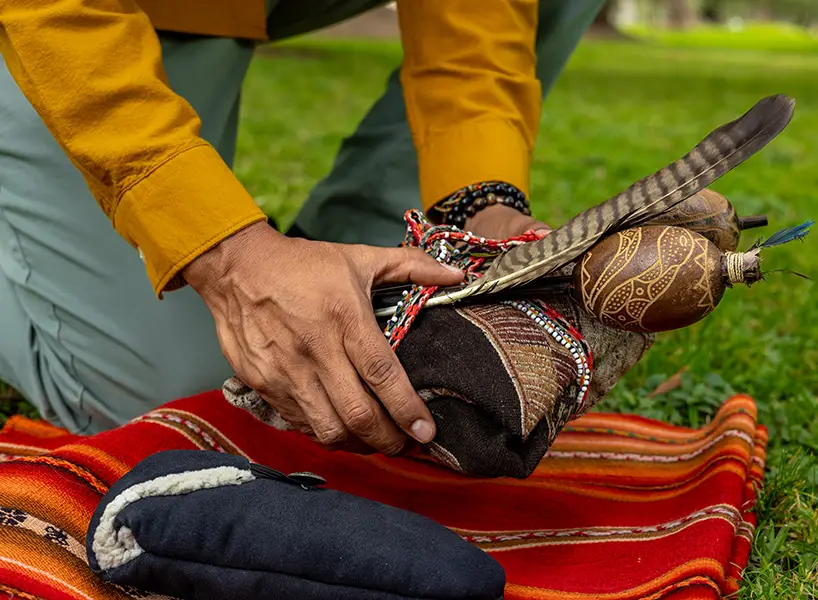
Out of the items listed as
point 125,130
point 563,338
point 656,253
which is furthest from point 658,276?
point 125,130

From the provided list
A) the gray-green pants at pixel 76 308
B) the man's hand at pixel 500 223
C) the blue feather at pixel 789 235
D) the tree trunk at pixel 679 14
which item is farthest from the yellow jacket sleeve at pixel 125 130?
the tree trunk at pixel 679 14

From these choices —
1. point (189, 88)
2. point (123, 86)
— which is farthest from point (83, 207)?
point (123, 86)

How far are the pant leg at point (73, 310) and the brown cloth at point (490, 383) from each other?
0.98 m

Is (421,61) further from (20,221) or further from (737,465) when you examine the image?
(737,465)

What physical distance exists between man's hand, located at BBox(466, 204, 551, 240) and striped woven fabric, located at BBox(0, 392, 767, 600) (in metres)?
0.50

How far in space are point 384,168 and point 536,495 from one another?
1.36 m

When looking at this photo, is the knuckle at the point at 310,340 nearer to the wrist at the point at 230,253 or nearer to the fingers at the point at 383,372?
the fingers at the point at 383,372

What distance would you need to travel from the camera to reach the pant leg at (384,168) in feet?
8.80

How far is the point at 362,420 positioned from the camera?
1432 millimetres

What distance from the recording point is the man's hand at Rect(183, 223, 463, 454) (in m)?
1.43

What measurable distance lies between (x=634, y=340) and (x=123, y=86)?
98 centimetres

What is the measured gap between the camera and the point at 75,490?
1.50 m

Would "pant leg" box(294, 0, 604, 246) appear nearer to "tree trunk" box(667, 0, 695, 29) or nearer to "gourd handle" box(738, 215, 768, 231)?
"gourd handle" box(738, 215, 768, 231)

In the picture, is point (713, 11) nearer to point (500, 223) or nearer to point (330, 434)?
point (500, 223)
